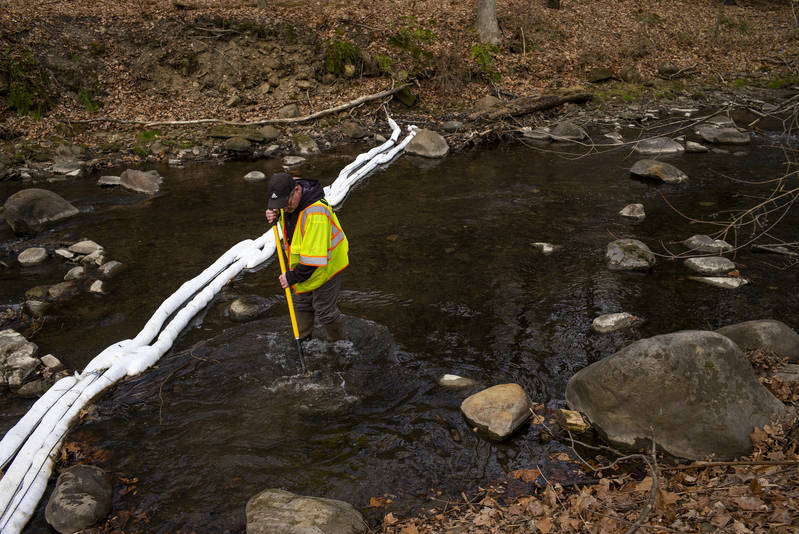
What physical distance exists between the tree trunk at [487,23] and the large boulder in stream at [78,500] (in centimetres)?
2088

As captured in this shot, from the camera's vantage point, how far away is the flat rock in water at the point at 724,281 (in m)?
7.55

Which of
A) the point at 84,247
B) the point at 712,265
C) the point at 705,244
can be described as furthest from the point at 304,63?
the point at 712,265

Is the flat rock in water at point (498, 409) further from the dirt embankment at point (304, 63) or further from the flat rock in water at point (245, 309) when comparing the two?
the dirt embankment at point (304, 63)

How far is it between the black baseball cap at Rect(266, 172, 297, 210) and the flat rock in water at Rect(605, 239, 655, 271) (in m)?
5.50

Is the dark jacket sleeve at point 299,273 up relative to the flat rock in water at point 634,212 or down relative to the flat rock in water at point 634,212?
up

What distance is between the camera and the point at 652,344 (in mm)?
4902

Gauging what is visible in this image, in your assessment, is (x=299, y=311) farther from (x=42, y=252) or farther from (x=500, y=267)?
(x=42, y=252)

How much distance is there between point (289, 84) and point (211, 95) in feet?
8.92

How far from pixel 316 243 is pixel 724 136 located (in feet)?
45.3

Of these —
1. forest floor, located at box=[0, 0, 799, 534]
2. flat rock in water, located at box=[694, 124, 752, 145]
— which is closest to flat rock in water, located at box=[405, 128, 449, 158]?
forest floor, located at box=[0, 0, 799, 534]

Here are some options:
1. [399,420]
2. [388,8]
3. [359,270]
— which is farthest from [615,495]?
[388,8]

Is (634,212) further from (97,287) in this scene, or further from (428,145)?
(97,287)

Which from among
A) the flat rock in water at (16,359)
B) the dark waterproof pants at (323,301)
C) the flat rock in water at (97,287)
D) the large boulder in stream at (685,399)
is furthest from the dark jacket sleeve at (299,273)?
the flat rock in water at (97,287)

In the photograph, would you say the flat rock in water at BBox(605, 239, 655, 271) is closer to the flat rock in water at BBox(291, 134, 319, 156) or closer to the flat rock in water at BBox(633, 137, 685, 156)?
the flat rock in water at BBox(633, 137, 685, 156)
